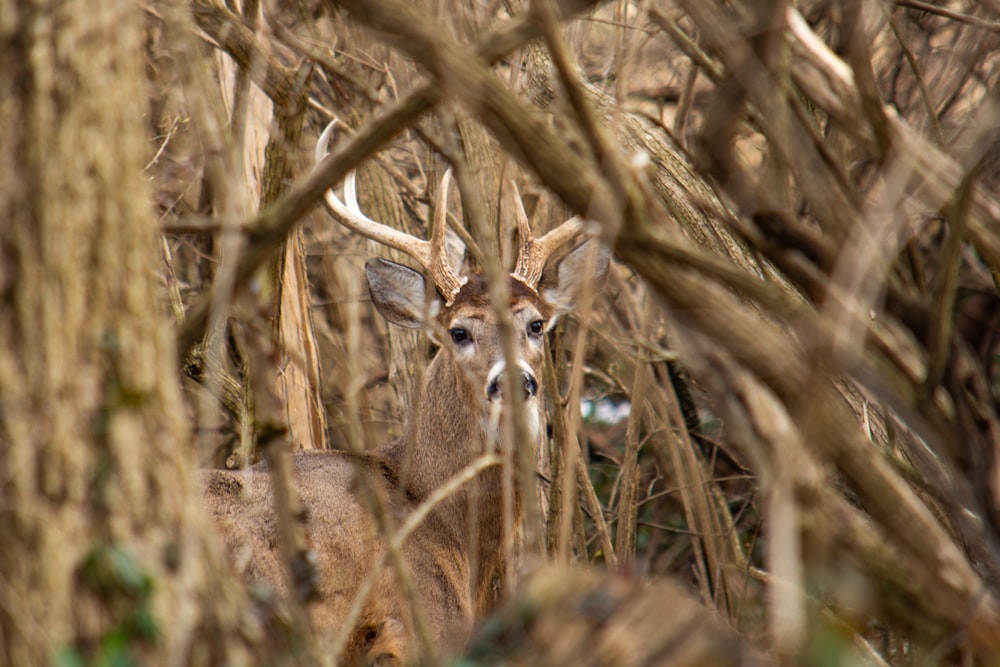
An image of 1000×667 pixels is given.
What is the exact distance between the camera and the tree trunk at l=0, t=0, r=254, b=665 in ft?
7.89

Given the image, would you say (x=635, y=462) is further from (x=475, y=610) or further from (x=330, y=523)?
(x=330, y=523)

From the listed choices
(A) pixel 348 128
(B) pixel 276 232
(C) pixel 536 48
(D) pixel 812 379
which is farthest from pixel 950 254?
(A) pixel 348 128

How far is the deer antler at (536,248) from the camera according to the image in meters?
6.51

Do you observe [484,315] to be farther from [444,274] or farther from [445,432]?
[445,432]

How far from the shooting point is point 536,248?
6.59 meters

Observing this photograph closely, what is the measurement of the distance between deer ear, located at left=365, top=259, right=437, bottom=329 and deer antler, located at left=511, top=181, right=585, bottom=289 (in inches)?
24.0

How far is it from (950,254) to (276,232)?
5.22 ft

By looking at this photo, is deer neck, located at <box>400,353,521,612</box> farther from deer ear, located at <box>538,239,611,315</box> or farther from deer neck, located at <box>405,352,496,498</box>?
deer ear, located at <box>538,239,611,315</box>

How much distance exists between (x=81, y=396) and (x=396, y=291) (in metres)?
4.40

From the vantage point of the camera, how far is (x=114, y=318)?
251 centimetres

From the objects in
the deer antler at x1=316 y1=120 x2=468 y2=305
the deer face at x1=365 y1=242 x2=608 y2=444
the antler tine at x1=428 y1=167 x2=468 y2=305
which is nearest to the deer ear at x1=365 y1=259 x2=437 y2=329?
the deer face at x1=365 y1=242 x2=608 y2=444

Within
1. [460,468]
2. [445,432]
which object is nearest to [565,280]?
[445,432]

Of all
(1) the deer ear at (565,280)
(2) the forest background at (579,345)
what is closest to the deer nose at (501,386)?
(1) the deer ear at (565,280)

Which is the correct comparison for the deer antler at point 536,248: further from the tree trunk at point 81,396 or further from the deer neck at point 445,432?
the tree trunk at point 81,396
